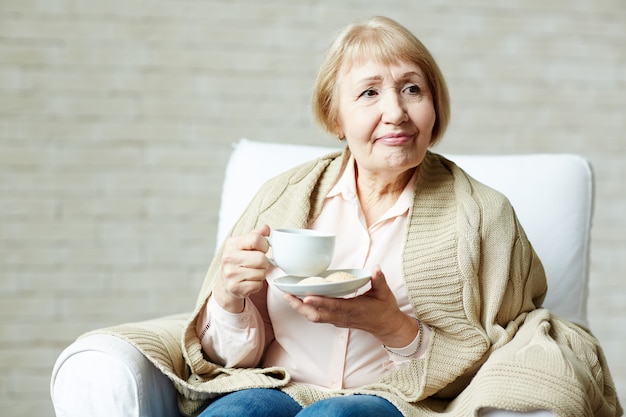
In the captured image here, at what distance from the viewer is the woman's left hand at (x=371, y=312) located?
150 centimetres

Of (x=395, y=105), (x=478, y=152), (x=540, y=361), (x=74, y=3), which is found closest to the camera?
(x=540, y=361)

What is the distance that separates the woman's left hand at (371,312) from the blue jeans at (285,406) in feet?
0.44

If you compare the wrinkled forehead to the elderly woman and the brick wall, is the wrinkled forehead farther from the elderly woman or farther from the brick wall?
the brick wall

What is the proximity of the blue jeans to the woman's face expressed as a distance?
0.49m

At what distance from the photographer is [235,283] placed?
1.58 meters

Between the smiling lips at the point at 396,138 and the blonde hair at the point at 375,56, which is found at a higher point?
the blonde hair at the point at 375,56

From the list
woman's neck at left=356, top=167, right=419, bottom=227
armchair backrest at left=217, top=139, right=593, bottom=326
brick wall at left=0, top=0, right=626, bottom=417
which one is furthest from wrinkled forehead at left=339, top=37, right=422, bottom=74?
brick wall at left=0, top=0, right=626, bottom=417

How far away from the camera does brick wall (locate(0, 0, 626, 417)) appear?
295 cm

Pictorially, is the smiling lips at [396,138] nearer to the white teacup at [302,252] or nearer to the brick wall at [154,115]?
the white teacup at [302,252]

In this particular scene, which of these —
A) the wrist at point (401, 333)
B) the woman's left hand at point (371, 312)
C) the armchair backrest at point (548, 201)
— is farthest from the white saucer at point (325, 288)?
the armchair backrest at point (548, 201)

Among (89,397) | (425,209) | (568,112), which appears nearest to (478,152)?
(568,112)

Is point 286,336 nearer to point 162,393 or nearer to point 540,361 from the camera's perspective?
point 162,393

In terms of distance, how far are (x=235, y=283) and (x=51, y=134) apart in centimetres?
164

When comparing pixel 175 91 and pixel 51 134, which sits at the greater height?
pixel 175 91
